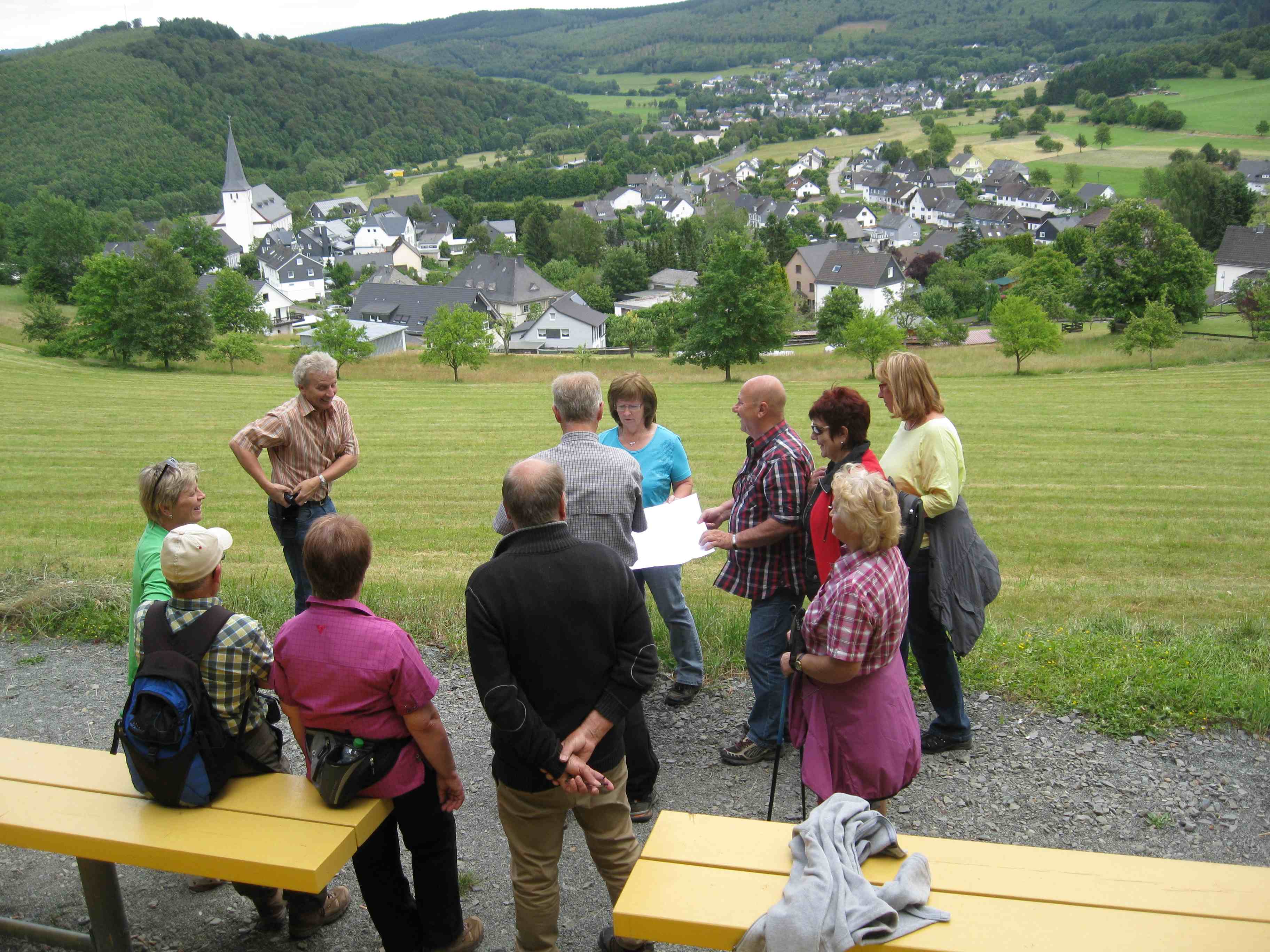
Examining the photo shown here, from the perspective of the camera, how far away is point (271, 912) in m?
3.91

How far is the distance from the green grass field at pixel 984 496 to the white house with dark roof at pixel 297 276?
64.7 metres

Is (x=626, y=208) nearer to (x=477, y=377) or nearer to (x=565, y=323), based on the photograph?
(x=565, y=323)

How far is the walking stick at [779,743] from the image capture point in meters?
4.19

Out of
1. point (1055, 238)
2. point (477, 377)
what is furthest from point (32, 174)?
point (1055, 238)

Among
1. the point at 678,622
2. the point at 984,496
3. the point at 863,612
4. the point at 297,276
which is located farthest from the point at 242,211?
the point at 863,612

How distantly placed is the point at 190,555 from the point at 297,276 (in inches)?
4224

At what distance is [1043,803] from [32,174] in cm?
16415

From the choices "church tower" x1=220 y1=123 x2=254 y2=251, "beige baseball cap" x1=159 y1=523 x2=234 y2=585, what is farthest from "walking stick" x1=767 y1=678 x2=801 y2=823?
"church tower" x1=220 y1=123 x2=254 y2=251

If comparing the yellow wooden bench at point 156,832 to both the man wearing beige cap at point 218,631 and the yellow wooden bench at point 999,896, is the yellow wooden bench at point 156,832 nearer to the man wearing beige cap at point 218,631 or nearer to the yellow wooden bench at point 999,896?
the man wearing beige cap at point 218,631

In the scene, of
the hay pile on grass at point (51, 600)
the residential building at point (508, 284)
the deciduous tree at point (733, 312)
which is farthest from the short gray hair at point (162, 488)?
the residential building at point (508, 284)

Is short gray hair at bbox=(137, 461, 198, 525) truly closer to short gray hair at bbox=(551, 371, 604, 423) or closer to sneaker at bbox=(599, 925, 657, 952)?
short gray hair at bbox=(551, 371, 604, 423)

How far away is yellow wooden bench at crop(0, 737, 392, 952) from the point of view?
3.34 meters

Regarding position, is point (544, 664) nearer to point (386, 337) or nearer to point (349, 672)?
point (349, 672)

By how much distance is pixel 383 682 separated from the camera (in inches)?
133
